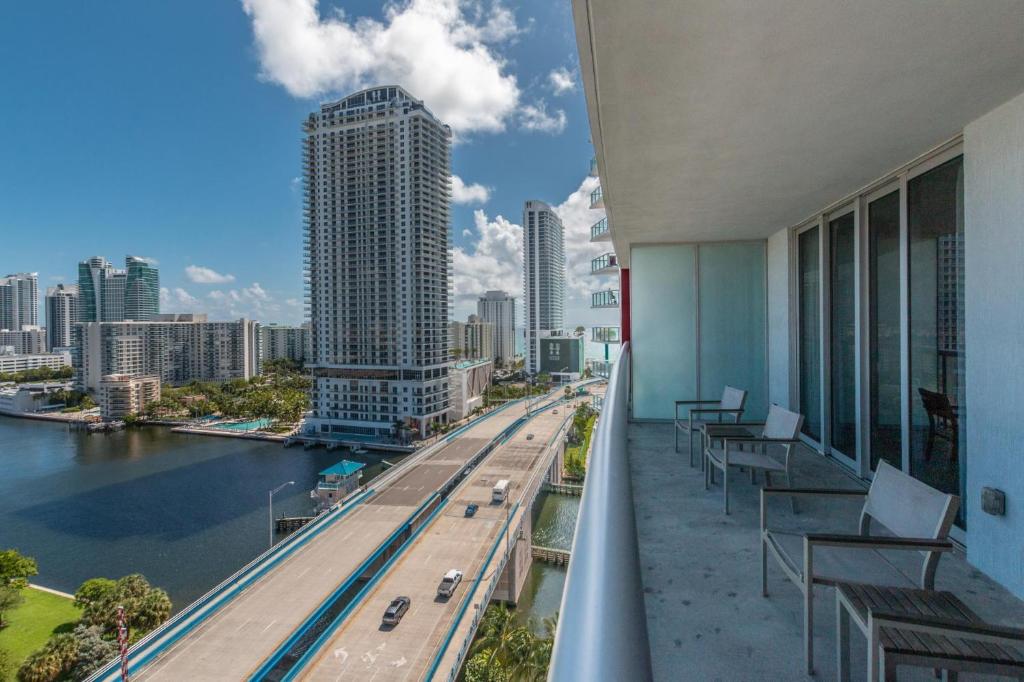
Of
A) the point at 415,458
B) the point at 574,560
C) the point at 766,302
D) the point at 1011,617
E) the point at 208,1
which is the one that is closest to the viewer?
the point at 574,560

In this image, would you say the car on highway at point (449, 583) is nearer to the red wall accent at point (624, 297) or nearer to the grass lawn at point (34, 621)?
the red wall accent at point (624, 297)

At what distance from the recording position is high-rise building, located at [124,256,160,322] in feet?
285

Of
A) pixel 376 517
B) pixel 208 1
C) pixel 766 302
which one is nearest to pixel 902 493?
pixel 766 302

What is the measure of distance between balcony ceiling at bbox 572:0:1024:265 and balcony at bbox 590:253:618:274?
18.6 feet

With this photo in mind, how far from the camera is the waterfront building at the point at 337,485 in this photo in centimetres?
2532

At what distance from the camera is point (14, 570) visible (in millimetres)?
17250

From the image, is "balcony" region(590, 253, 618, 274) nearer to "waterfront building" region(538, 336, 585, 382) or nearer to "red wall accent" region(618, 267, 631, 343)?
"red wall accent" region(618, 267, 631, 343)

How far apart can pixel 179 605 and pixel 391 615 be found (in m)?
10.7

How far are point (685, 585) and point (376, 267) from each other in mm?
40642

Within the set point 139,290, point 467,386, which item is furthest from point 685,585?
point 139,290

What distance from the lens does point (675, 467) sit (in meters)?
4.02

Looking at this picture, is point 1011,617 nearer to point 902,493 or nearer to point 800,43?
point 902,493

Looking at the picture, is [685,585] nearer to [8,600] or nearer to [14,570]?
[8,600]

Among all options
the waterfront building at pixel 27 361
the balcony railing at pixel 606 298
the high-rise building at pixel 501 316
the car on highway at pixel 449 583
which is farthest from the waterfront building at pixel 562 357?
the waterfront building at pixel 27 361
